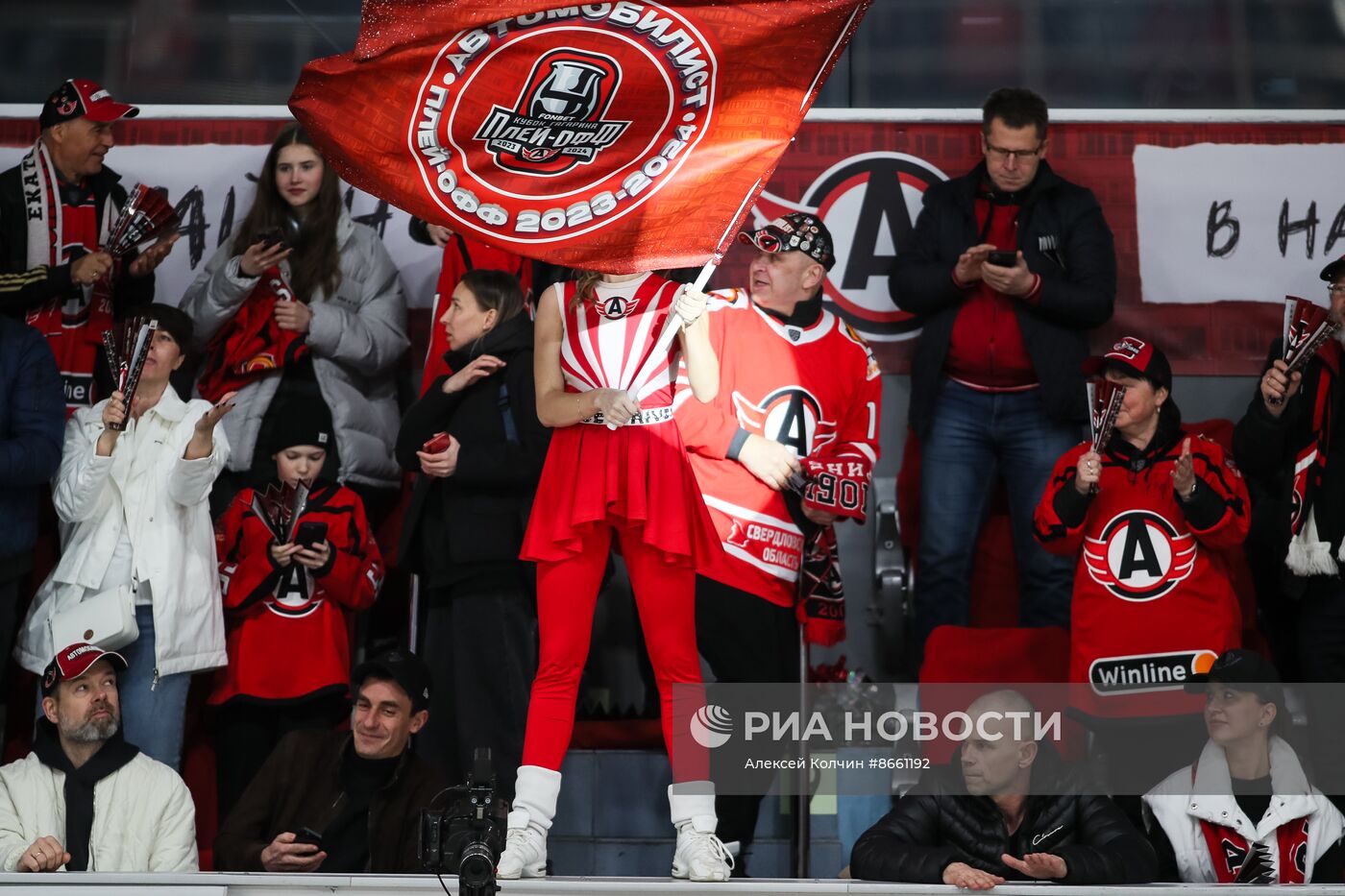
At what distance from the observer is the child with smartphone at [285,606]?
6195 millimetres

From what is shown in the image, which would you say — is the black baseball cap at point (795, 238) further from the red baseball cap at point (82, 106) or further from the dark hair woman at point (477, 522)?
the red baseball cap at point (82, 106)

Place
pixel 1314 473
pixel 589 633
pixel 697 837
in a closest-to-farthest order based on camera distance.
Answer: pixel 697 837
pixel 589 633
pixel 1314 473

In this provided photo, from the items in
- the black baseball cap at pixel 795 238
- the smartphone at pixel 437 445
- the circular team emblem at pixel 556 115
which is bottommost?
the smartphone at pixel 437 445

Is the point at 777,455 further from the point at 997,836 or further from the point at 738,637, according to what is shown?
the point at 997,836

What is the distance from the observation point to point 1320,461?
6074mm

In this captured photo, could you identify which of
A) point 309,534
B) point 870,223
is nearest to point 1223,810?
point 870,223

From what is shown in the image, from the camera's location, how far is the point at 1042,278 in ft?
22.1

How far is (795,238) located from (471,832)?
2.71 metres

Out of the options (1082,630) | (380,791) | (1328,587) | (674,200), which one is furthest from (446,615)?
(1328,587)

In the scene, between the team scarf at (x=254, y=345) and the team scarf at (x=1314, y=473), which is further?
the team scarf at (x=254, y=345)

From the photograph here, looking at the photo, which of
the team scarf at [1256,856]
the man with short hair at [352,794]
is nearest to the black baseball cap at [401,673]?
the man with short hair at [352,794]

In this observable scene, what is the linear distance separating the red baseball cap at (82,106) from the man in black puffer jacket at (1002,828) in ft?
12.7

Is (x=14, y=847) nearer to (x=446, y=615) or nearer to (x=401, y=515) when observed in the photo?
(x=446, y=615)

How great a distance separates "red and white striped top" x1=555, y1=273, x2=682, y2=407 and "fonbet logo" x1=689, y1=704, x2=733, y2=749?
3.04ft
